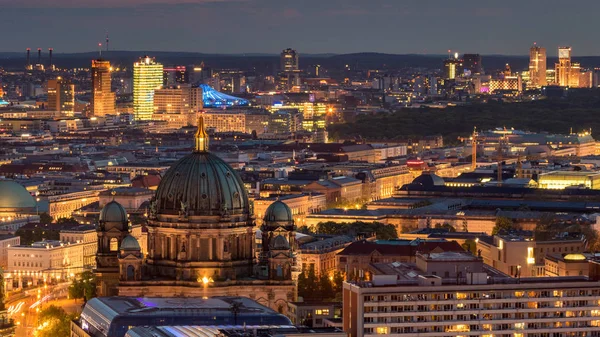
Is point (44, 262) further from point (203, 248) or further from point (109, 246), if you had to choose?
point (203, 248)

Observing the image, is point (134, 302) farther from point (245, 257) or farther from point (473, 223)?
point (473, 223)

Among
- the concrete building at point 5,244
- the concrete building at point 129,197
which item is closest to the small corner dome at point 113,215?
the concrete building at point 5,244

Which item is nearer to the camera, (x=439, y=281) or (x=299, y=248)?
(x=439, y=281)

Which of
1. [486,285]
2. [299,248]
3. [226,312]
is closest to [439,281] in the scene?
[486,285]

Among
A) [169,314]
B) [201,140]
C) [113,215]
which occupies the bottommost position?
[169,314]

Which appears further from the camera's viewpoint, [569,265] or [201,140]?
[569,265]

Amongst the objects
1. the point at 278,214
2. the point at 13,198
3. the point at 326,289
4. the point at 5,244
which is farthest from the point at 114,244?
the point at 13,198

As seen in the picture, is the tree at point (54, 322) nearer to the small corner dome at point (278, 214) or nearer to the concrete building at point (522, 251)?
the small corner dome at point (278, 214)
